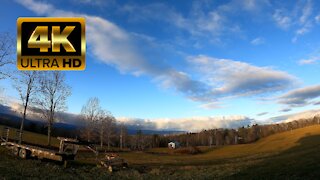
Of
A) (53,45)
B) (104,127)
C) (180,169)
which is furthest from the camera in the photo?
(104,127)

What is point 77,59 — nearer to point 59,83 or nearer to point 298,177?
point 298,177

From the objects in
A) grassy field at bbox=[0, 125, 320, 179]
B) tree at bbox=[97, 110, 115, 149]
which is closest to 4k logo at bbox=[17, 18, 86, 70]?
grassy field at bbox=[0, 125, 320, 179]

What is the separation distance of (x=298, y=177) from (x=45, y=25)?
20197 mm

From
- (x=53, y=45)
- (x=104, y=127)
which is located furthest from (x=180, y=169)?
(x=104, y=127)

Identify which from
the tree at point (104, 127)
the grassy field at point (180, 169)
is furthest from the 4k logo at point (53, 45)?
the tree at point (104, 127)

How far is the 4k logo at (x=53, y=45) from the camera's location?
1597 centimetres

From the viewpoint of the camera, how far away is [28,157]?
3841cm

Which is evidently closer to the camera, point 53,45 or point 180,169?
point 53,45

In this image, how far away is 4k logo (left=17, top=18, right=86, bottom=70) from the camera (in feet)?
52.4

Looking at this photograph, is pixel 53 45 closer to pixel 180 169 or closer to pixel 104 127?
pixel 180 169

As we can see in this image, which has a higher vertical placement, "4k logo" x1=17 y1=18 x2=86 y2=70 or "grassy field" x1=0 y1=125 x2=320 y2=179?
"4k logo" x1=17 y1=18 x2=86 y2=70

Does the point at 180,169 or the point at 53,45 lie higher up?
the point at 53,45

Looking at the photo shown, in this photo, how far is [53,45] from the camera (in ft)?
51.8

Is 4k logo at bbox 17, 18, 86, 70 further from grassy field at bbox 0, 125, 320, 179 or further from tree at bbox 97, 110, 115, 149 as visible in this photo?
tree at bbox 97, 110, 115, 149
